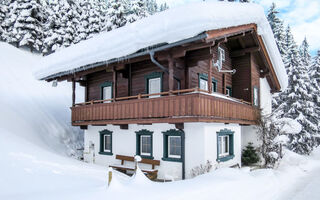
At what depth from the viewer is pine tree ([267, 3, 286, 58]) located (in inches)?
1205


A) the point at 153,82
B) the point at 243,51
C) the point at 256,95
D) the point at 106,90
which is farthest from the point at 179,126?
the point at 256,95

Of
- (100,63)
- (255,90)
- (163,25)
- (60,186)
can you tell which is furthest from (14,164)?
(255,90)

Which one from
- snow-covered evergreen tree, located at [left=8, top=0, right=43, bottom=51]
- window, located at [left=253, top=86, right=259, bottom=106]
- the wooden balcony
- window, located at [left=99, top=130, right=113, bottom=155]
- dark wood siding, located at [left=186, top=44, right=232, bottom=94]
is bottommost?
window, located at [left=99, top=130, right=113, bottom=155]

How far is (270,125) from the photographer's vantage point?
13.6 metres

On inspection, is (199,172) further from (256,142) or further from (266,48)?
(266,48)

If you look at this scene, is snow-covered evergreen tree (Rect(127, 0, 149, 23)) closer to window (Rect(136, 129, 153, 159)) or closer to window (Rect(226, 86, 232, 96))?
window (Rect(226, 86, 232, 96))

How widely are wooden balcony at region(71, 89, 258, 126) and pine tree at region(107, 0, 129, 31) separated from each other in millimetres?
16998

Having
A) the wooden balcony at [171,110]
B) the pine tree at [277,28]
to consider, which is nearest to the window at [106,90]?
the wooden balcony at [171,110]

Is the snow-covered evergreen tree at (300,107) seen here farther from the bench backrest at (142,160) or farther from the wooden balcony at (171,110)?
the bench backrest at (142,160)

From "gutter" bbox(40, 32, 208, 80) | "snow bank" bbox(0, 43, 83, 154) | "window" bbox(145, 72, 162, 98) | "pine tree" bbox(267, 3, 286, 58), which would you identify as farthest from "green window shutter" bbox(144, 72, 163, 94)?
"pine tree" bbox(267, 3, 286, 58)

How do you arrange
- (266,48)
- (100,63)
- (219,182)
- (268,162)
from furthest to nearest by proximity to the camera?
(266,48) < (268,162) < (100,63) < (219,182)

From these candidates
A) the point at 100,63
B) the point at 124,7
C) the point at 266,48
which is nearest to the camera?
the point at 100,63

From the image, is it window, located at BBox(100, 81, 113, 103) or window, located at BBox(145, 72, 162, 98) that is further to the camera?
window, located at BBox(100, 81, 113, 103)

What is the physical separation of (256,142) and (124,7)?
70.2 feet
